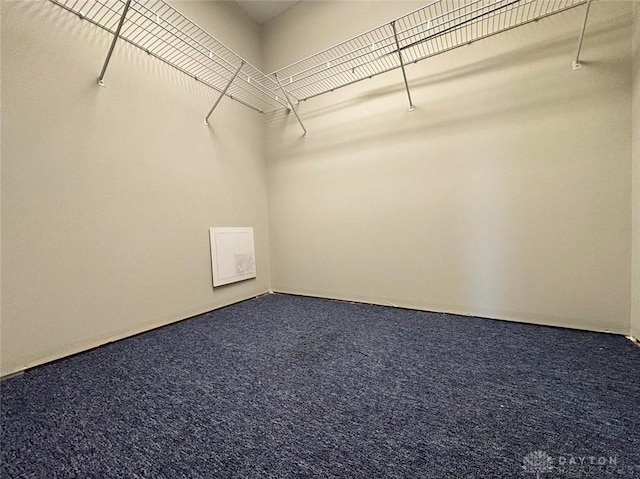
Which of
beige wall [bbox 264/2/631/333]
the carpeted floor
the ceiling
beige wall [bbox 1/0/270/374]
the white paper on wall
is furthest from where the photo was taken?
the ceiling

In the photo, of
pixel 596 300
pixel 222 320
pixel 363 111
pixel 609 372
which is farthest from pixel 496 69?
pixel 222 320

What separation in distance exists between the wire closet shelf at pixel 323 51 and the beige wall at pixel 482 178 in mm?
74

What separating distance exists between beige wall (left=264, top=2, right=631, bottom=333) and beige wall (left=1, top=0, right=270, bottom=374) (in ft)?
2.44

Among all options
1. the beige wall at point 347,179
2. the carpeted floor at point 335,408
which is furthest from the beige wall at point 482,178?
the carpeted floor at point 335,408

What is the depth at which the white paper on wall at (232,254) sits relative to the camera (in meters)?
1.48

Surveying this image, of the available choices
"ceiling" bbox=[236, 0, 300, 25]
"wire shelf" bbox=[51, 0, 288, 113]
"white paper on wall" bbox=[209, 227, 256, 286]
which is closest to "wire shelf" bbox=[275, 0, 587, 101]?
"wire shelf" bbox=[51, 0, 288, 113]

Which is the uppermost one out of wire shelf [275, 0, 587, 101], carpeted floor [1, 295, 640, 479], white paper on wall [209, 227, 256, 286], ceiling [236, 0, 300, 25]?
ceiling [236, 0, 300, 25]

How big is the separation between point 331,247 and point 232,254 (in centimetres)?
66

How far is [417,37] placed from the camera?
1.26 m

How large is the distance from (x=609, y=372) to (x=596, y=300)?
0.43 meters

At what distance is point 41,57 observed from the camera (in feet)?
2.89

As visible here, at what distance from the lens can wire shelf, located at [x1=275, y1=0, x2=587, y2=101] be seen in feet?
3.37

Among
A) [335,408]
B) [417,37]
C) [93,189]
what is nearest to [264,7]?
[417,37]

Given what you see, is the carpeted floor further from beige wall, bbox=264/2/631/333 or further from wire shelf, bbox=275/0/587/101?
wire shelf, bbox=275/0/587/101
